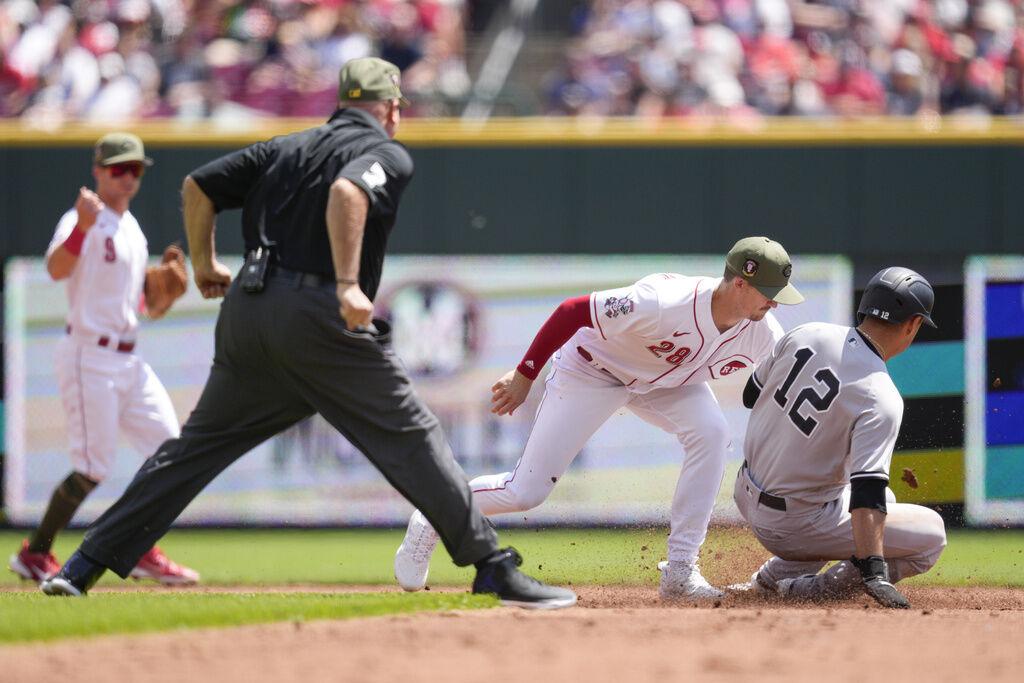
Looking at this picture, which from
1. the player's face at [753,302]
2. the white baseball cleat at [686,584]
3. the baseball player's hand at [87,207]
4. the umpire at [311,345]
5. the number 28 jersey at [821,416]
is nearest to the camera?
the umpire at [311,345]

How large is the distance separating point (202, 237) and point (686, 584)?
2248mm

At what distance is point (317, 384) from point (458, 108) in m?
5.97

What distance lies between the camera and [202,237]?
483 centimetres

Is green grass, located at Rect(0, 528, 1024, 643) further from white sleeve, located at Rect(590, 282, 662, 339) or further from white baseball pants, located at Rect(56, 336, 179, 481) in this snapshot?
white sleeve, located at Rect(590, 282, 662, 339)

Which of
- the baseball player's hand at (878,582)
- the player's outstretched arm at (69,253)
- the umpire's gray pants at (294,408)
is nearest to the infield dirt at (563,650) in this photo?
the baseball player's hand at (878,582)

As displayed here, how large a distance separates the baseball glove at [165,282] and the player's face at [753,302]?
2.84m

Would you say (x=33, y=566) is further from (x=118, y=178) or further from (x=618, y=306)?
(x=618, y=306)

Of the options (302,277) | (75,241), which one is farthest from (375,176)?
(75,241)

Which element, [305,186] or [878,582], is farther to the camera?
[878,582]

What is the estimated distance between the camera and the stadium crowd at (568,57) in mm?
10617

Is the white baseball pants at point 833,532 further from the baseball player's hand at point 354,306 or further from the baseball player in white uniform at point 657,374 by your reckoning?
the baseball player's hand at point 354,306

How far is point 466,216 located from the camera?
32.0 feet

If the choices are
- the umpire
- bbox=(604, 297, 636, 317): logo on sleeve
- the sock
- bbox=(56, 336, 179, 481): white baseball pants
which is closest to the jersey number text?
bbox=(604, 297, 636, 317): logo on sleeve

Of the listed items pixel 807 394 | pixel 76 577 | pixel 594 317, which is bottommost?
pixel 76 577
